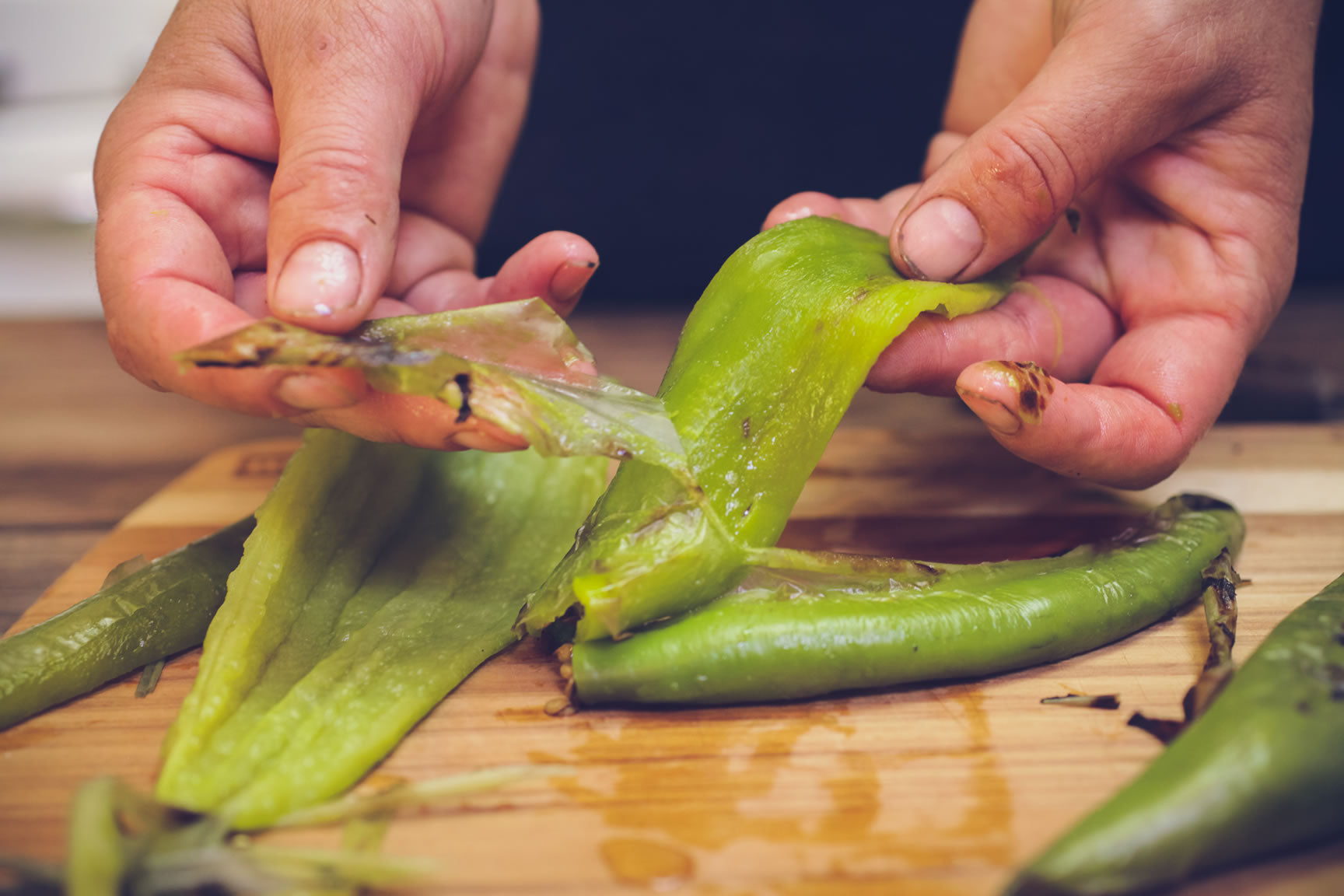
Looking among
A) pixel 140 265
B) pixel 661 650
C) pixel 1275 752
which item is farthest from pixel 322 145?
pixel 1275 752

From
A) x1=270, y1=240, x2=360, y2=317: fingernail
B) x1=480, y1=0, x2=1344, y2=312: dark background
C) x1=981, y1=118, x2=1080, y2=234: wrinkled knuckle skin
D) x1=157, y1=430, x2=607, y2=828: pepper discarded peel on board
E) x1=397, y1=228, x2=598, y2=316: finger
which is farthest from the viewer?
x1=480, y1=0, x2=1344, y2=312: dark background

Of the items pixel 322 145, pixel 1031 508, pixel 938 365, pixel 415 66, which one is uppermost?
pixel 415 66

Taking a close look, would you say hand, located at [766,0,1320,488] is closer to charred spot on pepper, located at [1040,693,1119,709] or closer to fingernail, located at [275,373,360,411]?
charred spot on pepper, located at [1040,693,1119,709]

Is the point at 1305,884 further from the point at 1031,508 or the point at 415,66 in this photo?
the point at 415,66

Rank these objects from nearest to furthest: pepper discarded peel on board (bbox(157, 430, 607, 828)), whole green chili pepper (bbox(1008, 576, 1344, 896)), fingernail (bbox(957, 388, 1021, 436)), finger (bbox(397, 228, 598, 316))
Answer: whole green chili pepper (bbox(1008, 576, 1344, 896)) < pepper discarded peel on board (bbox(157, 430, 607, 828)) < fingernail (bbox(957, 388, 1021, 436)) < finger (bbox(397, 228, 598, 316))

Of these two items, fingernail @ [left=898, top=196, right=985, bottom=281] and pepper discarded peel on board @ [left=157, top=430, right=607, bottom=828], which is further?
fingernail @ [left=898, top=196, right=985, bottom=281]

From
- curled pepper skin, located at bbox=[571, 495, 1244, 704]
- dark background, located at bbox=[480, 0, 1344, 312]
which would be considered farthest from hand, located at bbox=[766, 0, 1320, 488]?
dark background, located at bbox=[480, 0, 1344, 312]

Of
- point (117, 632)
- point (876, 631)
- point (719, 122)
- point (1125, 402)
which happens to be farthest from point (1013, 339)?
point (719, 122)
